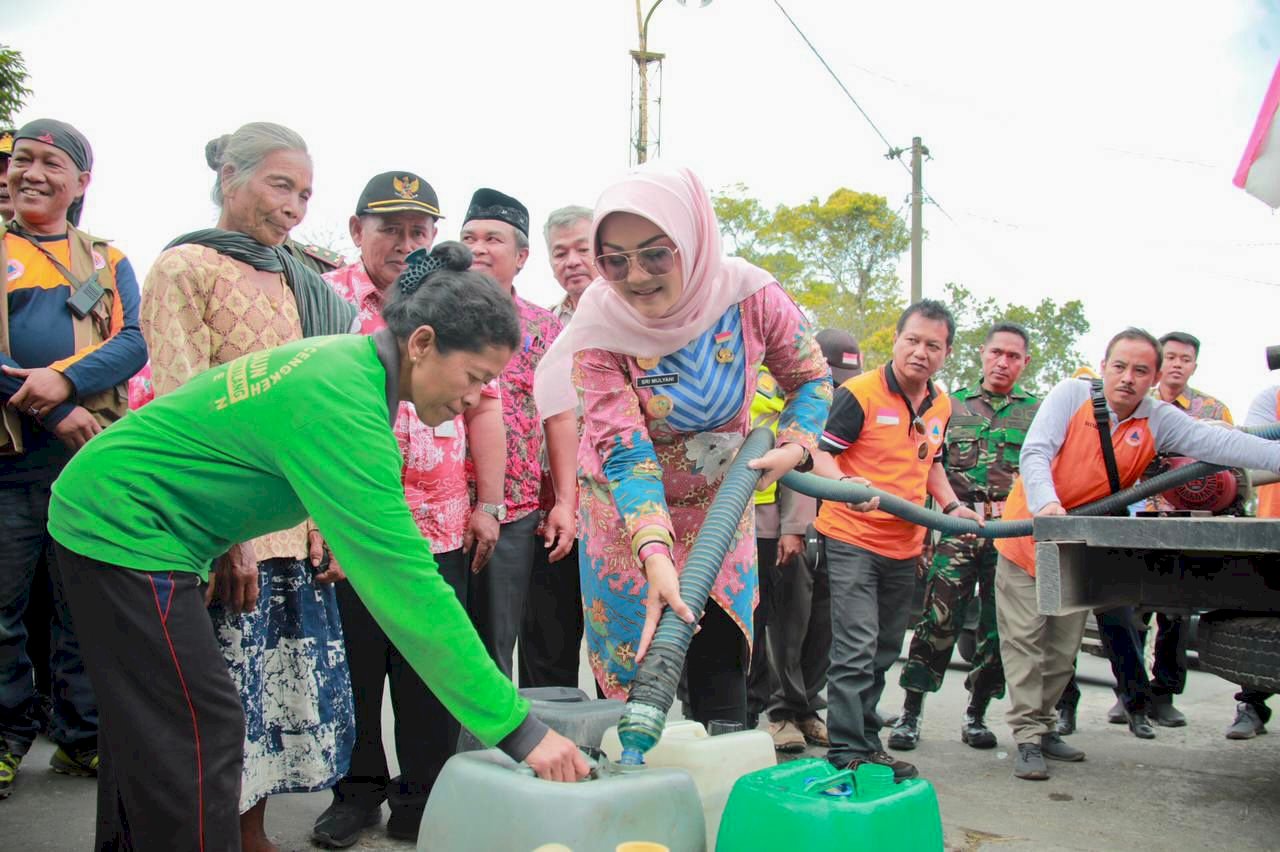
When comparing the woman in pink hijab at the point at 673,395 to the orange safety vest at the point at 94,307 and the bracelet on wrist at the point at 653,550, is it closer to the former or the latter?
the bracelet on wrist at the point at 653,550

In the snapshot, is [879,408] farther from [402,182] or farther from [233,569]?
[233,569]

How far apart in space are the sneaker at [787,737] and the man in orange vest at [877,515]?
461 millimetres

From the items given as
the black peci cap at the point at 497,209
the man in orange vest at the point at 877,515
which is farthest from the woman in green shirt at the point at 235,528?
the man in orange vest at the point at 877,515

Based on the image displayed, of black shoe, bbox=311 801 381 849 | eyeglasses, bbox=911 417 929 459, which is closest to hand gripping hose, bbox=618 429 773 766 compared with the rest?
black shoe, bbox=311 801 381 849

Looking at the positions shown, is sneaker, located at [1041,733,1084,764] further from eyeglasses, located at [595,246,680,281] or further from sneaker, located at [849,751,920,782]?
eyeglasses, located at [595,246,680,281]

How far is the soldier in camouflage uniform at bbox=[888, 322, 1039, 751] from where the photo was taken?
5105 millimetres

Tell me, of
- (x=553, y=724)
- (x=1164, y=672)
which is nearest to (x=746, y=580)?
(x=553, y=724)

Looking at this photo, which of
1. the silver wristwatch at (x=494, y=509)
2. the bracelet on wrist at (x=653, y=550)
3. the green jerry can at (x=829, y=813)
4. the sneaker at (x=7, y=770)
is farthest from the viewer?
the silver wristwatch at (x=494, y=509)

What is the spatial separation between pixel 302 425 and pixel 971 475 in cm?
428

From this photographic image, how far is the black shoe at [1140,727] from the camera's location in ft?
17.9

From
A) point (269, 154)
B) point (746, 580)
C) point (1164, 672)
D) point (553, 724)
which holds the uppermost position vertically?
point (269, 154)

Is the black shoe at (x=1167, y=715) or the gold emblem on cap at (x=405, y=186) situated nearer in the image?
the gold emblem on cap at (x=405, y=186)

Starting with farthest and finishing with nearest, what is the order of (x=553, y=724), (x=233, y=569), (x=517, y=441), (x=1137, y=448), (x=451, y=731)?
(x=1137, y=448) → (x=517, y=441) → (x=451, y=731) → (x=233, y=569) → (x=553, y=724)

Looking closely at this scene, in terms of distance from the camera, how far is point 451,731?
137 inches
